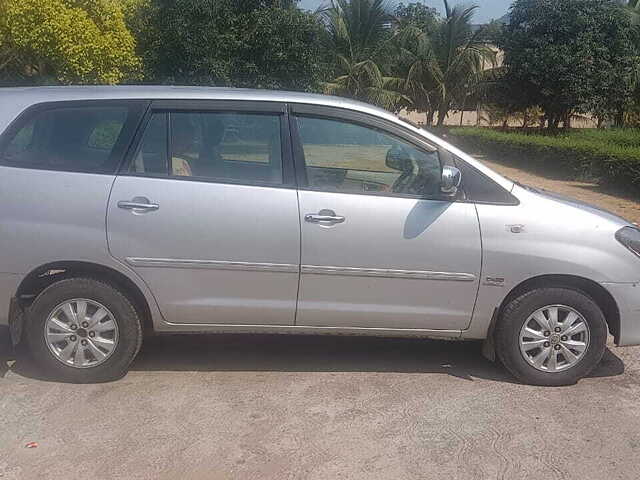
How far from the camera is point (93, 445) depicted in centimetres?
381

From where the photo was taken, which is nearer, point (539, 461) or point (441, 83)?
point (539, 461)

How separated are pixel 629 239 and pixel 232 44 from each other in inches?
635

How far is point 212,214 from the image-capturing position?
4430 millimetres

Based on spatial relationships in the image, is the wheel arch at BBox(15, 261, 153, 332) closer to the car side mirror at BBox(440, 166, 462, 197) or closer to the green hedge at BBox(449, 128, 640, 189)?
the car side mirror at BBox(440, 166, 462, 197)

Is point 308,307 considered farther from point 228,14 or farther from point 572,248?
point 228,14

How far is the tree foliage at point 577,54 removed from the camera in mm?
27781

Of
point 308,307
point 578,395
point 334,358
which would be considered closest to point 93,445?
point 308,307

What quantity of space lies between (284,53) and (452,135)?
51.5 ft

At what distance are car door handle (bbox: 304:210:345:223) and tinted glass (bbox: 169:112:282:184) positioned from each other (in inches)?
13.0

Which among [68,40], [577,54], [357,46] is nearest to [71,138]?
[68,40]

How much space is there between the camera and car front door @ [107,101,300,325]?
4.43 meters

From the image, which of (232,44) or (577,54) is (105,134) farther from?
(577,54)

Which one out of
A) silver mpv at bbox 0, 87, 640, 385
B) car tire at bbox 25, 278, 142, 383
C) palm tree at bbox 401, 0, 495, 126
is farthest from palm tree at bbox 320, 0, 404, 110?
car tire at bbox 25, 278, 142, 383

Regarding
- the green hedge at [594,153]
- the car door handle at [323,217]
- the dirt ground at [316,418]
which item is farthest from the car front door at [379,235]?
the green hedge at [594,153]
